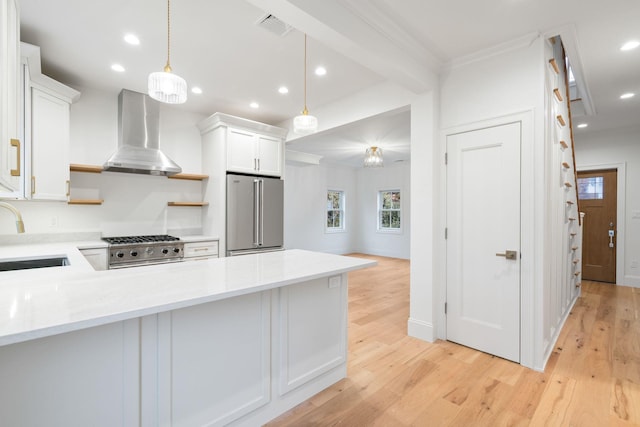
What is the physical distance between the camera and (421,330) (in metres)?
2.96

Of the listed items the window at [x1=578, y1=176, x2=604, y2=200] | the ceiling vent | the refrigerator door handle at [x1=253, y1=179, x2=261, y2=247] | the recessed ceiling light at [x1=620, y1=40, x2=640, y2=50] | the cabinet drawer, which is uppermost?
the ceiling vent

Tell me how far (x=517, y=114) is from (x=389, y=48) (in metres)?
1.20

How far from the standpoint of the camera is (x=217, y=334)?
4.99 ft

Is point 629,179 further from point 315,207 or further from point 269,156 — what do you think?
point 315,207

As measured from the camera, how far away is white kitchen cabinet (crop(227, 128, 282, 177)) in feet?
13.2

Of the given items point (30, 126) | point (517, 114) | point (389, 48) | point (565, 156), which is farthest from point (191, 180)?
point (565, 156)

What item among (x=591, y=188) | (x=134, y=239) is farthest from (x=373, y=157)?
(x=134, y=239)

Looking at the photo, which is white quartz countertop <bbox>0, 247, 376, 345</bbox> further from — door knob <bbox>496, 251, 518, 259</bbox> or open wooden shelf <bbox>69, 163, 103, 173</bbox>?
open wooden shelf <bbox>69, 163, 103, 173</bbox>

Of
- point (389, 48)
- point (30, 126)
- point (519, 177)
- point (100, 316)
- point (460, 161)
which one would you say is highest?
point (389, 48)

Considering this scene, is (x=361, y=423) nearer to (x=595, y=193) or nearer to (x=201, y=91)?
(x=201, y=91)

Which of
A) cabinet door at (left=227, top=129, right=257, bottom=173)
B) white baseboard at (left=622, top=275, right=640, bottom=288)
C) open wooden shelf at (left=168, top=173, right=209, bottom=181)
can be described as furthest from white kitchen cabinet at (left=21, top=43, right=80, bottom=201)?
white baseboard at (left=622, top=275, right=640, bottom=288)

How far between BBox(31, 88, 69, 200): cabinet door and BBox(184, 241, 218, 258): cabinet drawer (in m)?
1.34

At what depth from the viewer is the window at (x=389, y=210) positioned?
854 cm

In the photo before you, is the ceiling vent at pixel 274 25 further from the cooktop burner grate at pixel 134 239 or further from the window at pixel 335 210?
the window at pixel 335 210
